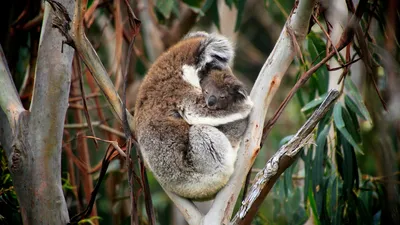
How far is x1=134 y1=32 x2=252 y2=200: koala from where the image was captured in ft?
8.61

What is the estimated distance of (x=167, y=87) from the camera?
2.82 m

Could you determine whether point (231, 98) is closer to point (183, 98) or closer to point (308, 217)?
point (183, 98)

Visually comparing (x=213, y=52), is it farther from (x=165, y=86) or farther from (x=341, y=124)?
(x=341, y=124)

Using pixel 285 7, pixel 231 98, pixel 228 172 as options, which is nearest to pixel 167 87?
pixel 231 98

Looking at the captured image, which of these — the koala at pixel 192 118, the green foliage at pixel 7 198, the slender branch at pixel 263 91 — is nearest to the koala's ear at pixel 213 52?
the koala at pixel 192 118

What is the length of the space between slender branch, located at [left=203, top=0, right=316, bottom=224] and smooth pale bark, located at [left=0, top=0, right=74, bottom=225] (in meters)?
0.70

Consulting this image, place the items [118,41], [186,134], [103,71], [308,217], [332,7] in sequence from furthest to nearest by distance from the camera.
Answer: [118,41], [308,217], [186,134], [103,71], [332,7]

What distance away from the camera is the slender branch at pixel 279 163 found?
76.6 inches

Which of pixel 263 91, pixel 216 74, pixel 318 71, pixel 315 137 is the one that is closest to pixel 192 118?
pixel 216 74

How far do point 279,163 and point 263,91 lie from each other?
437 millimetres

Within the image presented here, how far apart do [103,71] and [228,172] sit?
713 millimetres

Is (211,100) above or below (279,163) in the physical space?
above

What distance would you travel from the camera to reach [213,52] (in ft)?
9.36

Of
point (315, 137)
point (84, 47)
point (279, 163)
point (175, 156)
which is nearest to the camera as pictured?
point (279, 163)
